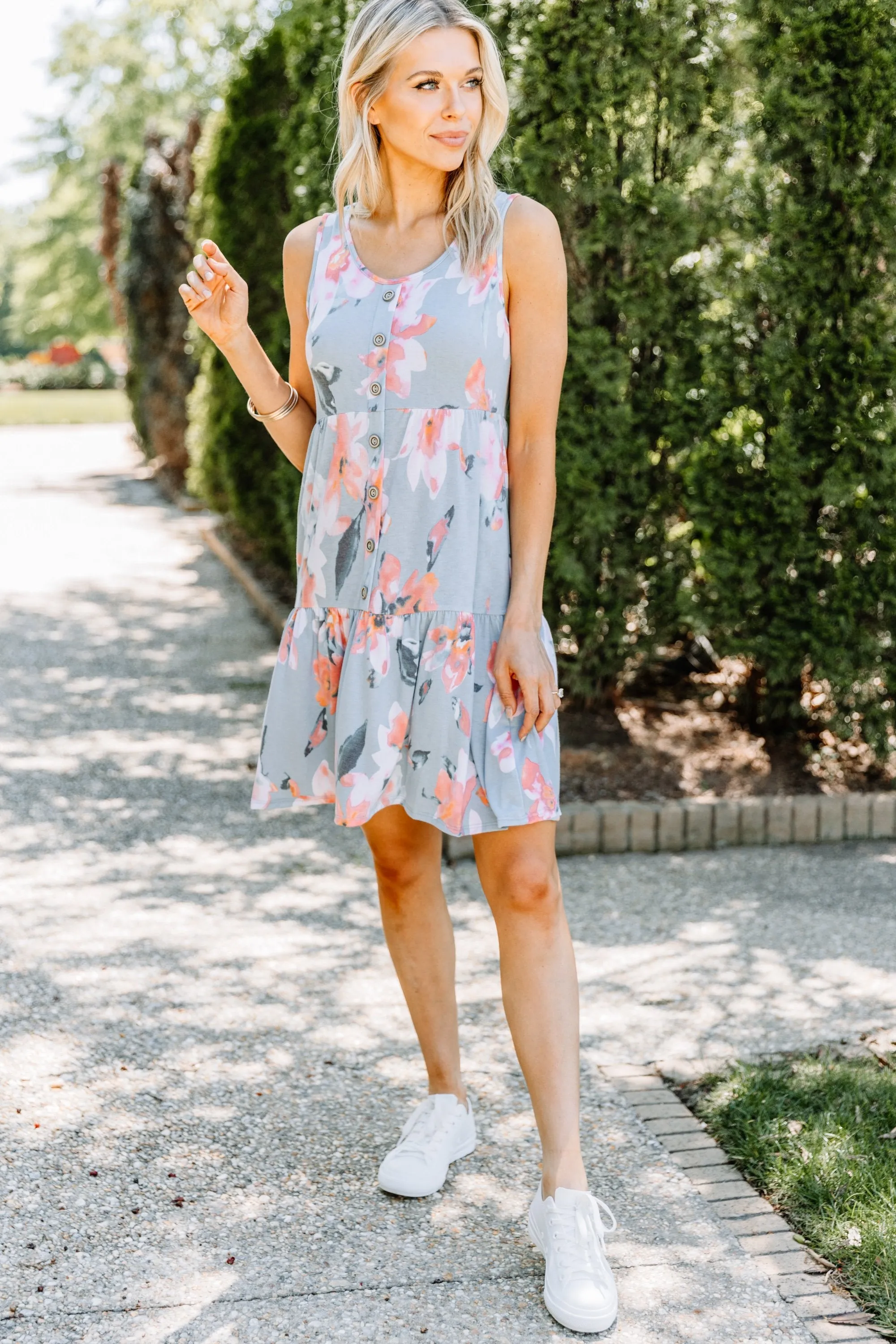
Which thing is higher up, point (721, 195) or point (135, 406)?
point (721, 195)

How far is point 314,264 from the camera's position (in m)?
2.47

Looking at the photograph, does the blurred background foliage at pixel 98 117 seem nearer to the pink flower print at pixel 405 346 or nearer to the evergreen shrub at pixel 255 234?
the evergreen shrub at pixel 255 234

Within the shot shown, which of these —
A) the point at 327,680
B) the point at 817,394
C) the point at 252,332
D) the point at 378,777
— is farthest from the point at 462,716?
the point at 817,394

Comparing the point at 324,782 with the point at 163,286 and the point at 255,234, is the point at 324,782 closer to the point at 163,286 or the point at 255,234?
the point at 255,234

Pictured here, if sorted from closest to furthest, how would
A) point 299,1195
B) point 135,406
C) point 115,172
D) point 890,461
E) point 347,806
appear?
point 347,806 < point 299,1195 < point 890,461 < point 135,406 < point 115,172

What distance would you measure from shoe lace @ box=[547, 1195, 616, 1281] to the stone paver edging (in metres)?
2.30

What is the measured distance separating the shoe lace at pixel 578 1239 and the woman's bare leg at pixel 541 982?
0.04 metres

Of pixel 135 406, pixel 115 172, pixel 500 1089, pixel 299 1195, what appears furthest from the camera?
pixel 115 172

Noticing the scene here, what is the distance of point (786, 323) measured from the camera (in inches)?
188

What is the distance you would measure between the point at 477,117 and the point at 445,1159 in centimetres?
191

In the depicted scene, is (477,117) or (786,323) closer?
(477,117)

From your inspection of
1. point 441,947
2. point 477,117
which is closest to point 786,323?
point 477,117

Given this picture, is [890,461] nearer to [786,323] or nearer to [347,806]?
[786,323]

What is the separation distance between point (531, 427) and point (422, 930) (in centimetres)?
97
